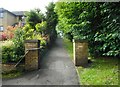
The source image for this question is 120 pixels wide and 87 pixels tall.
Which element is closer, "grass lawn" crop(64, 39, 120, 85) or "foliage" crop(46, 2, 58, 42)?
"grass lawn" crop(64, 39, 120, 85)

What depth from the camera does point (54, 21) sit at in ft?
78.3

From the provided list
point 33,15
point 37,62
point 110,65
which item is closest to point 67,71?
point 37,62

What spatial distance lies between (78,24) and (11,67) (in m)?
4.85

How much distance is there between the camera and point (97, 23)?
12.4 m

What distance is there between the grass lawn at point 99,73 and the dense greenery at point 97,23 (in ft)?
2.48

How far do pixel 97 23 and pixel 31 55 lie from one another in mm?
4256

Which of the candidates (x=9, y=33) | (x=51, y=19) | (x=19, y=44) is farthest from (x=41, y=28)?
(x=19, y=44)

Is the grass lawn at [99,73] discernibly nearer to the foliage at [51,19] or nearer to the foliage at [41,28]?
the foliage at [41,28]

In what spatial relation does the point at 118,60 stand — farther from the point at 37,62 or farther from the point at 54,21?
the point at 54,21

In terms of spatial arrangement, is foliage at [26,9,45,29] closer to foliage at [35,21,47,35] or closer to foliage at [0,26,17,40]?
foliage at [35,21,47,35]

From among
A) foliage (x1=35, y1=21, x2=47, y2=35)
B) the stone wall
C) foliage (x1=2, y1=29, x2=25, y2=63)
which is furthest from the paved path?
foliage (x1=35, y1=21, x2=47, y2=35)

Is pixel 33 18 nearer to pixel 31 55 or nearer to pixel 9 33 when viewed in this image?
pixel 9 33

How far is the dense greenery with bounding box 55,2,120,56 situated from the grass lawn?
0.76 metres

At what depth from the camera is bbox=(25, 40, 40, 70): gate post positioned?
1037 cm
